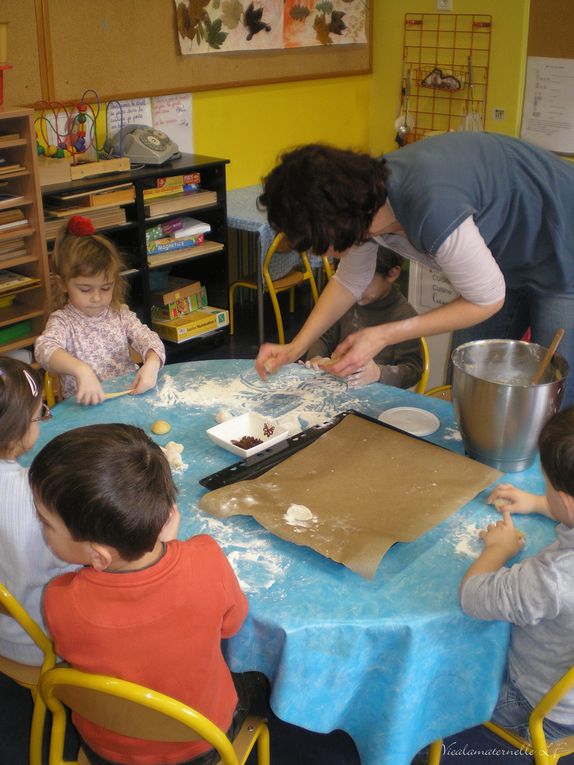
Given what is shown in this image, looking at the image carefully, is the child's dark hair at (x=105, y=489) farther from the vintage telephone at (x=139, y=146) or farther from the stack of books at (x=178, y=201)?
the vintage telephone at (x=139, y=146)

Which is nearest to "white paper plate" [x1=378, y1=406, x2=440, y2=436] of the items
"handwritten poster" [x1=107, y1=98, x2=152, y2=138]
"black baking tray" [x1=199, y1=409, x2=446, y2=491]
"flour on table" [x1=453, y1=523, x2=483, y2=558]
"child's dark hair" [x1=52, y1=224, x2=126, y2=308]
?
"black baking tray" [x1=199, y1=409, x2=446, y2=491]

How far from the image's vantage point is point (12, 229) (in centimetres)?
300

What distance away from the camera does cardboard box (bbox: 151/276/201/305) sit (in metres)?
3.86

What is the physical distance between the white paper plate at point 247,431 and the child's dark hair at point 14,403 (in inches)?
15.3

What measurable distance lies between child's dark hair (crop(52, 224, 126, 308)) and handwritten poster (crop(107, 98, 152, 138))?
5.10ft

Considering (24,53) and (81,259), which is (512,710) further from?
(24,53)

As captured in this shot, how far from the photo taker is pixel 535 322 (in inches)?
77.0

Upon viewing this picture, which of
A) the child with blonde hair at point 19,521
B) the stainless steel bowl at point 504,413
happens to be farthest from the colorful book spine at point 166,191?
the stainless steel bowl at point 504,413

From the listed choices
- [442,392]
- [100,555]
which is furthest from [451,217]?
[100,555]

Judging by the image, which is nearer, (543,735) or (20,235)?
(543,735)

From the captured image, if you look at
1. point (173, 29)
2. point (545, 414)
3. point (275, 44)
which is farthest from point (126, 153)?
point (545, 414)

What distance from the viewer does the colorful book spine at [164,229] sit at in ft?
12.0

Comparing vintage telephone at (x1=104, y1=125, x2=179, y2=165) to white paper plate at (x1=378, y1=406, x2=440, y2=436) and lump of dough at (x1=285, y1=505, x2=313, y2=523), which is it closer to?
white paper plate at (x1=378, y1=406, x2=440, y2=436)

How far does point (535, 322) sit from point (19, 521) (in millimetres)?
1300
